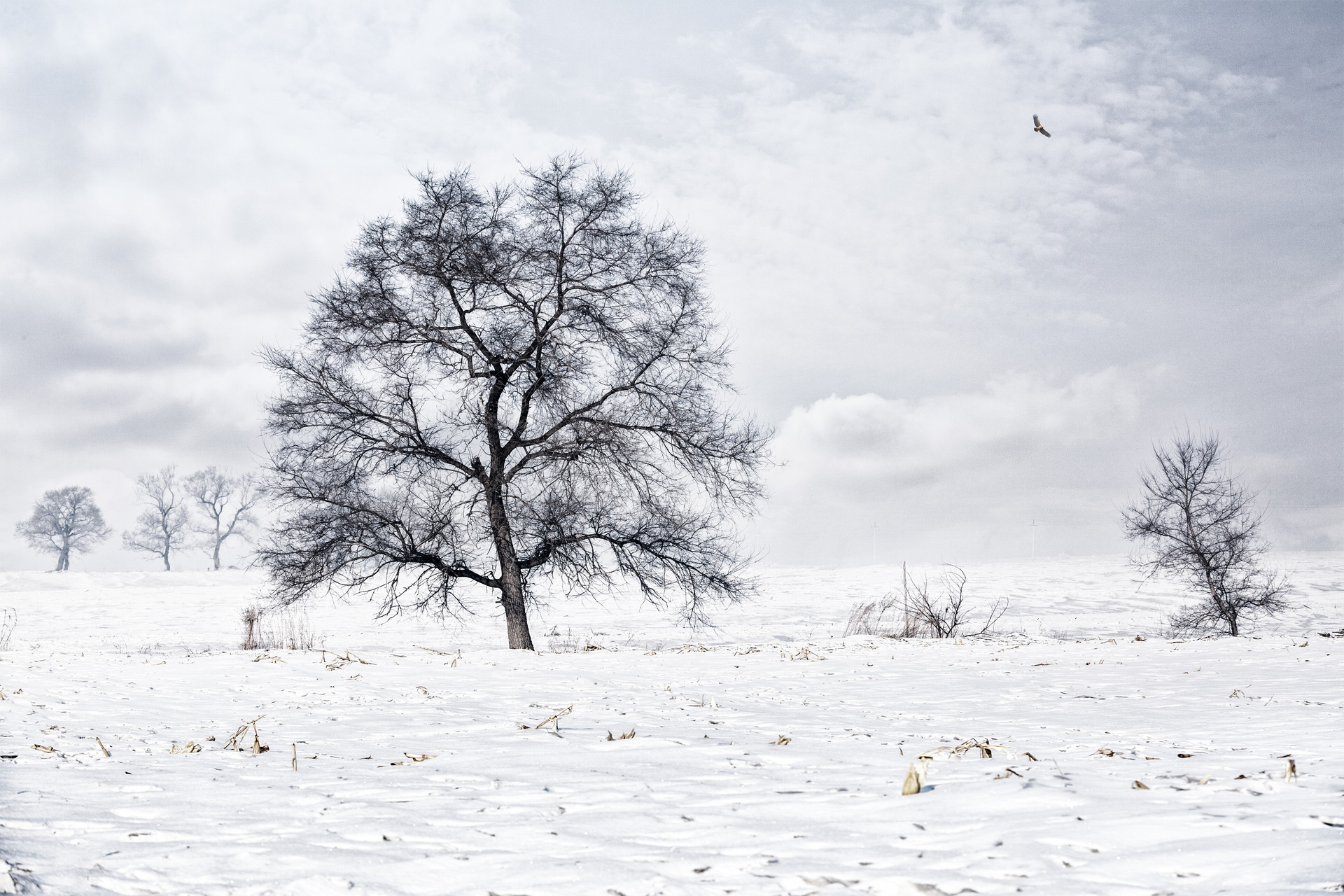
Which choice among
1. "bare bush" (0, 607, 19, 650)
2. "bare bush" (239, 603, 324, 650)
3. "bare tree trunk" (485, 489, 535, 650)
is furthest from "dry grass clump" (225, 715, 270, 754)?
"bare bush" (0, 607, 19, 650)

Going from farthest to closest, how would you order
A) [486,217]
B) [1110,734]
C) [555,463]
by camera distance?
[486,217] → [555,463] → [1110,734]

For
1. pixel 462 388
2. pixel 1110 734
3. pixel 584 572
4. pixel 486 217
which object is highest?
pixel 486 217

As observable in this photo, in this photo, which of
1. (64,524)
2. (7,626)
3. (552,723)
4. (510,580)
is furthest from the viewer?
(64,524)

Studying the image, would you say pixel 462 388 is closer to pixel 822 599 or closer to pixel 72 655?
pixel 72 655

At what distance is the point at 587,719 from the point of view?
5305 mm

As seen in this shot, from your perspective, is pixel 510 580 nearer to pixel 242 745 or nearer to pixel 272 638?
pixel 272 638

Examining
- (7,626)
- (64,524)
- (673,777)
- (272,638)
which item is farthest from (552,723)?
(64,524)

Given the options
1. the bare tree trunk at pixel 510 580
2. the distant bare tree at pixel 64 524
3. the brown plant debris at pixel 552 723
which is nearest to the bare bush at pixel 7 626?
the bare tree trunk at pixel 510 580

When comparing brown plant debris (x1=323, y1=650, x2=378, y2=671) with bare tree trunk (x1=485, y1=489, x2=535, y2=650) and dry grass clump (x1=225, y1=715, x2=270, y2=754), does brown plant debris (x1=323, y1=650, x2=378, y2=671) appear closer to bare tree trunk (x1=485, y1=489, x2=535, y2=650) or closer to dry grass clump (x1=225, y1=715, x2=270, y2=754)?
bare tree trunk (x1=485, y1=489, x2=535, y2=650)

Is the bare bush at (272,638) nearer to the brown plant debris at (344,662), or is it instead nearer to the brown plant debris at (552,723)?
the brown plant debris at (344,662)

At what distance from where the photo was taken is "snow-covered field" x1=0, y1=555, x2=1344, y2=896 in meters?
2.25

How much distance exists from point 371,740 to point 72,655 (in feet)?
27.8

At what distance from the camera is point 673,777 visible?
3520 mm

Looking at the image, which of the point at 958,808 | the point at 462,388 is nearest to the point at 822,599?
the point at 462,388
